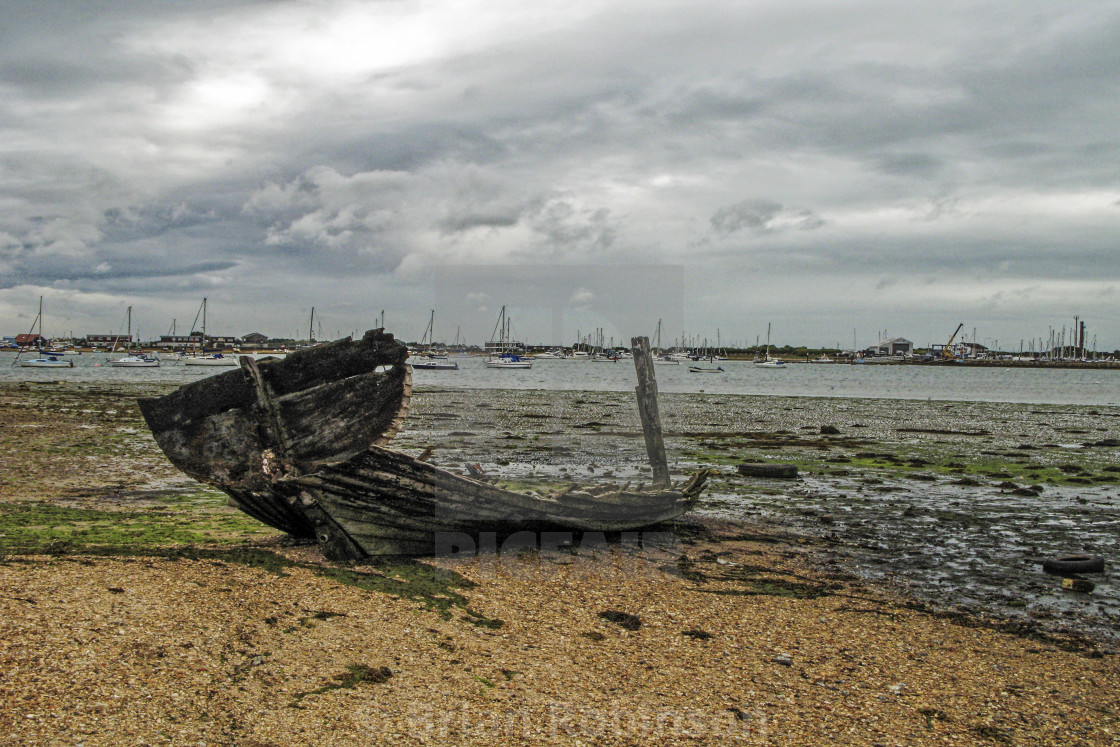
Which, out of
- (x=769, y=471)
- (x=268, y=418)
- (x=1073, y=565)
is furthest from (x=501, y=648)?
(x=769, y=471)

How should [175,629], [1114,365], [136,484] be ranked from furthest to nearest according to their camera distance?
[1114,365] < [136,484] < [175,629]

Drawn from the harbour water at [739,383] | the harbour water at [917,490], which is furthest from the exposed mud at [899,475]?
the harbour water at [739,383]

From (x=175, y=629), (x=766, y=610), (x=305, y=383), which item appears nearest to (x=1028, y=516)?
(x=766, y=610)

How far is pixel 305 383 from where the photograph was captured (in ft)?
28.2

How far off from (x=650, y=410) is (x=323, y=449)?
6646 mm

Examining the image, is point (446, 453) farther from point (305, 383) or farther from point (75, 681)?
point (75, 681)

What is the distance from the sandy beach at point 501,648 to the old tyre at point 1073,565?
185cm

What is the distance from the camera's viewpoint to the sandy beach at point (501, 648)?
527 centimetres

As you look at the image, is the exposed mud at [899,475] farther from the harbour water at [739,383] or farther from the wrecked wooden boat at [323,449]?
the harbour water at [739,383]

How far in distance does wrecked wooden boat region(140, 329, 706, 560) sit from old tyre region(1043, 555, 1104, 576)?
8021 mm

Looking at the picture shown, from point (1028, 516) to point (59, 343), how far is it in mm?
194396

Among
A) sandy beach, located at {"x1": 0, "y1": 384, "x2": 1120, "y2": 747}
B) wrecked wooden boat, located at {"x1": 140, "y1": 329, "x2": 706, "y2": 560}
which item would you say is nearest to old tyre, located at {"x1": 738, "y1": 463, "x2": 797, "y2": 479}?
sandy beach, located at {"x1": 0, "y1": 384, "x2": 1120, "y2": 747}

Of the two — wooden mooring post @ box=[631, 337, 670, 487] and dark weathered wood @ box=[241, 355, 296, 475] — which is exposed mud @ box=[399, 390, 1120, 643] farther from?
dark weathered wood @ box=[241, 355, 296, 475]

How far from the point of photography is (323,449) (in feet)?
27.6
